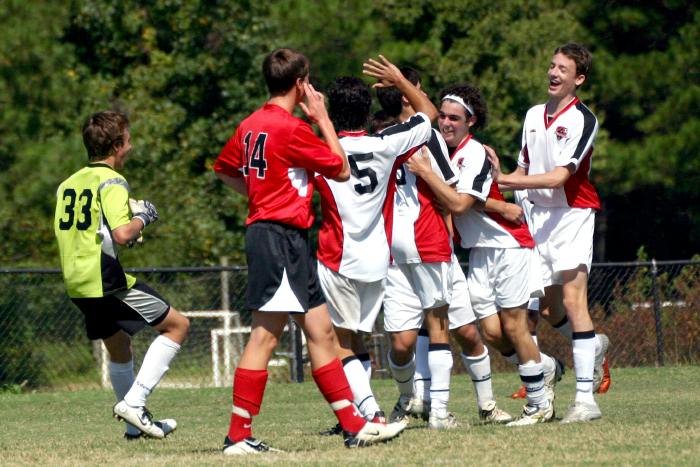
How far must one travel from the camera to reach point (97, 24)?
958 inches

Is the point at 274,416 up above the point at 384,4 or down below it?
below

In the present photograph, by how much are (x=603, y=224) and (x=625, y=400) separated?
21729 mm

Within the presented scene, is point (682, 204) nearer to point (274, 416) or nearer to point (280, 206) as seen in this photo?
point (274, 416)

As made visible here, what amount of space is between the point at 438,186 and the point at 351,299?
3.13 ft

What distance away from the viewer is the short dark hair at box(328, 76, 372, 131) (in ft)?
23.3

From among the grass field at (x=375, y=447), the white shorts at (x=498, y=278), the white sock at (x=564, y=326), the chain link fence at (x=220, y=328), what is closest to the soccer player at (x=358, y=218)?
the grass field at (x=375, y=447)

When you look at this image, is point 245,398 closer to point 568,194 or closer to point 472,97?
point 568,194

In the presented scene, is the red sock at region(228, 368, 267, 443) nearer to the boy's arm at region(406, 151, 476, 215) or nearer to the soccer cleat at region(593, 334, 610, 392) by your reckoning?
the boy's arm at region(406, 151, 476, 215)

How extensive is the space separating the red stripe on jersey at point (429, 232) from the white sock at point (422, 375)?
997 millimetres

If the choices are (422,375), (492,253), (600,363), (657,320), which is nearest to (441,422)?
(422,375)

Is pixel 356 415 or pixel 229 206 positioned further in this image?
pixel 229 206

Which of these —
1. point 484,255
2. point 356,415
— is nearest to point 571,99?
point 484,255

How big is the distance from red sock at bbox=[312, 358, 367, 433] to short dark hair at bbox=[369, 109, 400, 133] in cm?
199

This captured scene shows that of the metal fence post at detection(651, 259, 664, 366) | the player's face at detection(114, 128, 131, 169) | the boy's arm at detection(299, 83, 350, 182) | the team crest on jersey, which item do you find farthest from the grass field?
the metal fence post at detection(651, 259, 664, 366)
